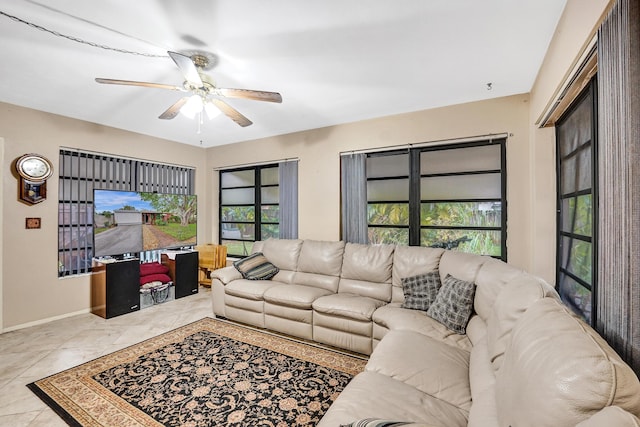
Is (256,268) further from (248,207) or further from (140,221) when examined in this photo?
(140,221)

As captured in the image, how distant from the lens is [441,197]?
140 inches

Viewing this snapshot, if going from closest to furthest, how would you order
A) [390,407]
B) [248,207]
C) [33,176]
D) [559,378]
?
[559,378]
[390,407]
[33,176]
[248,207]

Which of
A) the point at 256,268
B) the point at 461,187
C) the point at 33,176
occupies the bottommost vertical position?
the point at 256,268

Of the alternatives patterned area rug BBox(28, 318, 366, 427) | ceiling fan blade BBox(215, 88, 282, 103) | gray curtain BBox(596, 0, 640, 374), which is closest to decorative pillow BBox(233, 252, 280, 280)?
patterned area rug BBox(28, 318, 366, 427)

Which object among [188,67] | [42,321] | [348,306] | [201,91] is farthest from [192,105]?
[42,321]

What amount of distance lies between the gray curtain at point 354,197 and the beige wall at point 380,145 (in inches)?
5.2

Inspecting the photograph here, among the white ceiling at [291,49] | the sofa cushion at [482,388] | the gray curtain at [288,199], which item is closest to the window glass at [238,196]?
the gray curtain at [288,199]

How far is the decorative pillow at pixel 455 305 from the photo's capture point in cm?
226

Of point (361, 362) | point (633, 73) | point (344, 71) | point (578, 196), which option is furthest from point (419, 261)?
point (633, 73)

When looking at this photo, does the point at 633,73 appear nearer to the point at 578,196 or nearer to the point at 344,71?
the point at 578,196

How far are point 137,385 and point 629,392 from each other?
281 centimetres

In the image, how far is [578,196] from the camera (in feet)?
6.69

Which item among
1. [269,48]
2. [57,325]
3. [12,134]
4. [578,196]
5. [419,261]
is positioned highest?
[269,48]

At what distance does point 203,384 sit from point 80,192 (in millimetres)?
3325
